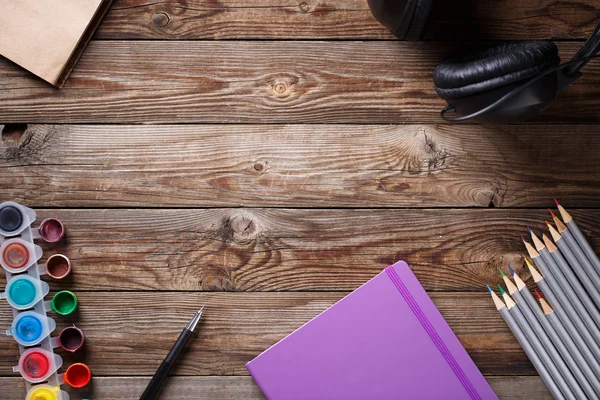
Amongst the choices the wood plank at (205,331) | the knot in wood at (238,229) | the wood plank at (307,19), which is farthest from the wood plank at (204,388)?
the wood plank at (307,19)

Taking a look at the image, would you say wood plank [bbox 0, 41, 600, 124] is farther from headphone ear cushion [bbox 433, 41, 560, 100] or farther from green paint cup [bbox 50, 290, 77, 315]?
green paint cup [bbox 50, 290, 77, 315]

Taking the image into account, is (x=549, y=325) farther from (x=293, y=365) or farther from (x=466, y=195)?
(x=293, y=365)

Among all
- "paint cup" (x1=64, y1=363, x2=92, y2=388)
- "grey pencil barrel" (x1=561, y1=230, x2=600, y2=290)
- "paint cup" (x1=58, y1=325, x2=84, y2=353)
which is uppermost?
"grey pencil barrel" (x1=561, y1=230, x2=600, y2=290)

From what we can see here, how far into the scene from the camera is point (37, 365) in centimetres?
88

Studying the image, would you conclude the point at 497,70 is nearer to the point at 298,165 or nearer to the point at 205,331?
the point at 298,165

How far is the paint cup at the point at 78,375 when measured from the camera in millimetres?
881

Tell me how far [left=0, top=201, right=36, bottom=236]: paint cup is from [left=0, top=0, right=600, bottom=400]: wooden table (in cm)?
3

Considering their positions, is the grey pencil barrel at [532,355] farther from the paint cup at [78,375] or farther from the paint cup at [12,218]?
the paint cup at [12,218]

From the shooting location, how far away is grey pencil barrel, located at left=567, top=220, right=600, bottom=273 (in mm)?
870

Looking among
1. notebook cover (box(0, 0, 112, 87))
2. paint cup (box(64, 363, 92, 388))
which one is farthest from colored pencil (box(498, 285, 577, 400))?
notebook cover (box(0, 0, 112, 87))

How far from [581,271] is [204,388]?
2.02ft

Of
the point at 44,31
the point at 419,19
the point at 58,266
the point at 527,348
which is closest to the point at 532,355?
the point at 527,348

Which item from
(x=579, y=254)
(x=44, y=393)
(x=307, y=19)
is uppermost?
(x=307, y=19)

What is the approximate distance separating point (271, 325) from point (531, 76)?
0.53 metres
